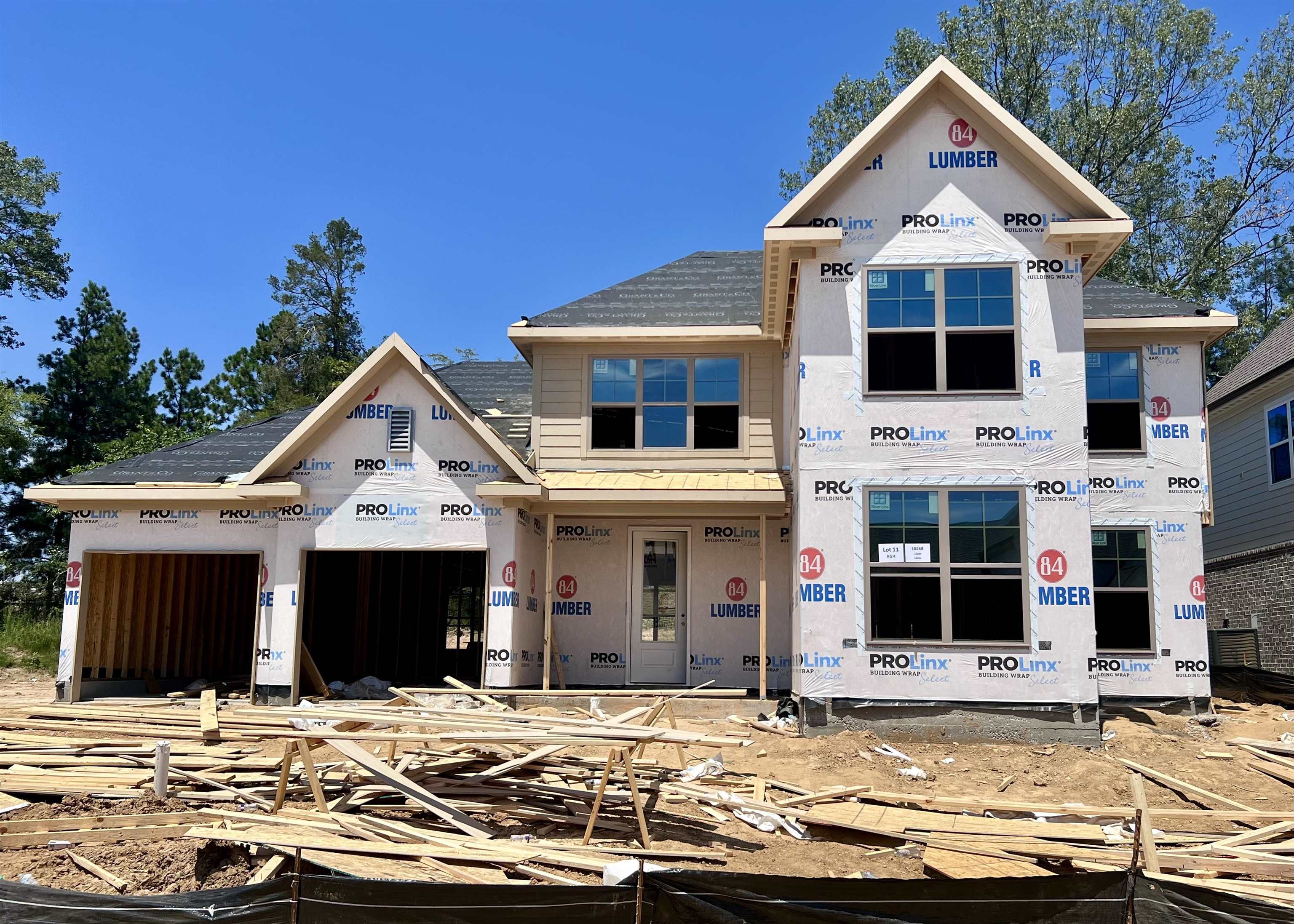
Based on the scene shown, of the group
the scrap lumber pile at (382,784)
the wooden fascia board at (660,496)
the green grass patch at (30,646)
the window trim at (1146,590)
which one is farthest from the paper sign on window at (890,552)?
the green grass patch at (30,646)

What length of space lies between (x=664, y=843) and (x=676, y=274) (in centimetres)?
1272

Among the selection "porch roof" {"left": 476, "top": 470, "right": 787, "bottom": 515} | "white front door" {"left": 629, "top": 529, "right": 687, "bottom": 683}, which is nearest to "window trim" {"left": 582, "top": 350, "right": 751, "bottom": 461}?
"porch roof" {"left": 476, "top": 470, "right": 787, "bottom": 515}

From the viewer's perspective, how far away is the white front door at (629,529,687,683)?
17062 mm

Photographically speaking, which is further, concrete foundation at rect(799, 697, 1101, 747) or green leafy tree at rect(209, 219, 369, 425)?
green leafy tree at rect(209, 219, 369, 425)

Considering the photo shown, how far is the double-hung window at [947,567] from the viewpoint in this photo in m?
12.9

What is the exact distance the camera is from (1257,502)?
71.4 ft

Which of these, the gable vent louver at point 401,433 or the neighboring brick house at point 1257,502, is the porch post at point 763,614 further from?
the neighboring brick house at point 1257,502

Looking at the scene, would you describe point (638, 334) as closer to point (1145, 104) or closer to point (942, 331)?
point (942, 331)

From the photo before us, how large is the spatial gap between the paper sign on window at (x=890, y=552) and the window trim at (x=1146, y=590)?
3969mm

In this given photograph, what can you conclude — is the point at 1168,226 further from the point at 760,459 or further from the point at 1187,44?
the point at 760,459

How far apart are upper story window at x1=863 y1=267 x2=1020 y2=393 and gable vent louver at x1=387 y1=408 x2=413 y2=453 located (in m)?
6.77

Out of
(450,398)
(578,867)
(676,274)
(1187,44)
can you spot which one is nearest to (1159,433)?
(676,274)

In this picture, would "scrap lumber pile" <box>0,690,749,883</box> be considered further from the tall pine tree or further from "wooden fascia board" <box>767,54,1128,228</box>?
the tall pine tree

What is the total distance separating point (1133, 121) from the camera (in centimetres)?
3306
